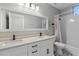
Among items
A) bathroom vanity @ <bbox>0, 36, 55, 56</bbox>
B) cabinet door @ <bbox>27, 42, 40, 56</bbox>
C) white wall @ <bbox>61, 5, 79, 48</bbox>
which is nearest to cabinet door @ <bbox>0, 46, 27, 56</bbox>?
bathroom vanity @ <bbox>0, 36, 55, 56</bbox>

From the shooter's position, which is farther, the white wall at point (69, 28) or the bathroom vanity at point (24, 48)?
the white wall at point (69, 28)

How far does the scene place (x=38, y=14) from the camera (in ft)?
7.36

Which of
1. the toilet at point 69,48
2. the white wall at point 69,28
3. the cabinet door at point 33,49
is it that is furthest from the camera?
the white wall at point 69,28

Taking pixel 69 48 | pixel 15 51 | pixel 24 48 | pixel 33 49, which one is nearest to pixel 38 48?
pixel 33 49

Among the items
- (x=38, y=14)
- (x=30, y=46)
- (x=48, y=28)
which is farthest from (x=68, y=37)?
(x=30, y=46)

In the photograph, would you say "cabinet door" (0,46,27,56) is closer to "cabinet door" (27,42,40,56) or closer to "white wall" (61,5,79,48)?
"cabinet door" (27,42,40,56)

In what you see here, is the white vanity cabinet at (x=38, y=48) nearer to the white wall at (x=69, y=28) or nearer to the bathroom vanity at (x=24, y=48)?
the bathroom vanity at (x=24, y=48)

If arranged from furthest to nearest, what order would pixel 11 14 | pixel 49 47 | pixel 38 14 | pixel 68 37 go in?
pixel 68 37
pixel 38 14
pixel 49 47
pixel 11 14

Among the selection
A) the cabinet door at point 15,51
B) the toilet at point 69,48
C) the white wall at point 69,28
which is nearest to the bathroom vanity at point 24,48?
the cabinet door at point 15,51

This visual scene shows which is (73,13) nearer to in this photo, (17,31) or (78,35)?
(78,35)

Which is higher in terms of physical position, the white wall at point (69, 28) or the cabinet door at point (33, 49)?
the white wall at point (69, 28)

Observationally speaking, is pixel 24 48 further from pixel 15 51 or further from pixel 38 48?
pixel 38 48

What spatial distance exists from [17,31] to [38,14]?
87 centimetres

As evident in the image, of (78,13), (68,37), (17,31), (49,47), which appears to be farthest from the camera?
(68,37)
